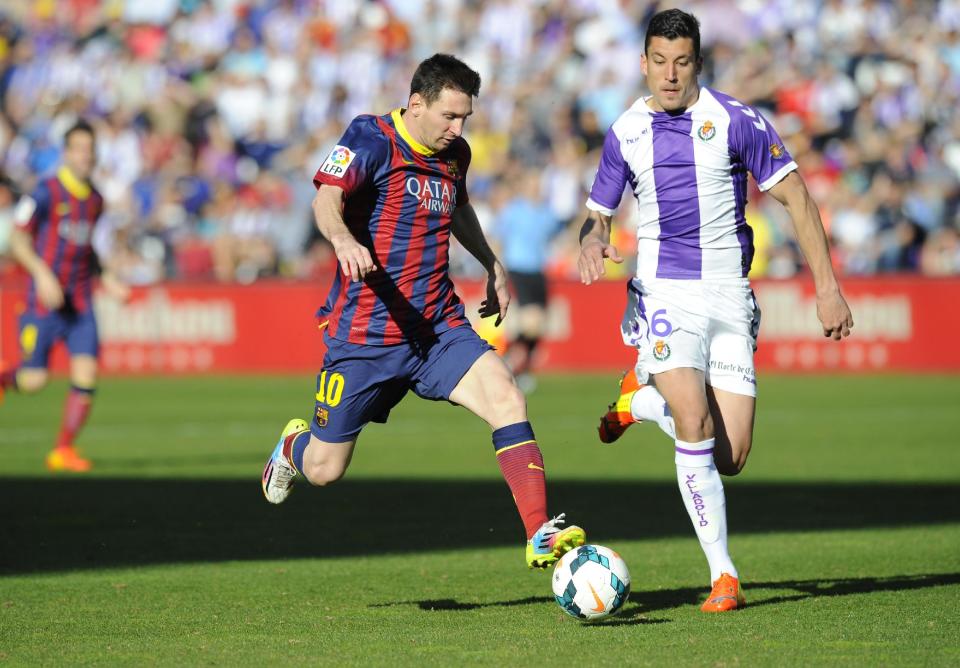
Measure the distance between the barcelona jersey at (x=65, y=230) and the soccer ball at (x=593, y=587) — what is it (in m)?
7.31

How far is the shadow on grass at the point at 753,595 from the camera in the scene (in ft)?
21.7

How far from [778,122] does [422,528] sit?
1643 centimetres

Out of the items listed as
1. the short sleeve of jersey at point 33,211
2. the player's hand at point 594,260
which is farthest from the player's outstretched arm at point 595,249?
the short sleeve of jersey at point 33,211

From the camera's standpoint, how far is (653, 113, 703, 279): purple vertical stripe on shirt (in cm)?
676

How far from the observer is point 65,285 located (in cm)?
1246

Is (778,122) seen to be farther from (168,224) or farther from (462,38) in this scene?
(168,224)

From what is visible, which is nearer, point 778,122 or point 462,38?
point 778,122

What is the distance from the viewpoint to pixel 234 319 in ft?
73.8

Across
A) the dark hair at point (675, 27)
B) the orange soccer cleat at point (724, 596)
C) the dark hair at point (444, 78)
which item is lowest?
the orange soccer cleat at point (724, 596)

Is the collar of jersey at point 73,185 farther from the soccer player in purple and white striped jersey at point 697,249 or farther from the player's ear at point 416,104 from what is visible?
the soccer player in purple and white striped jersey at point 697,249

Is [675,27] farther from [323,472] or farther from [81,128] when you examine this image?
[81,128]

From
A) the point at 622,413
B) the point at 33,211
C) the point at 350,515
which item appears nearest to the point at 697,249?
the point at 622,413

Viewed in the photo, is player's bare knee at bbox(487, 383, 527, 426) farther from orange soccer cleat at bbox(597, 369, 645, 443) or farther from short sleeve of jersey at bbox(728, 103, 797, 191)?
short sleeve of jersey at bbox(728, 103, 797, 191)

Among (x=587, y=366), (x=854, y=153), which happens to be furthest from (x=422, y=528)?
(x=854, y=153)
